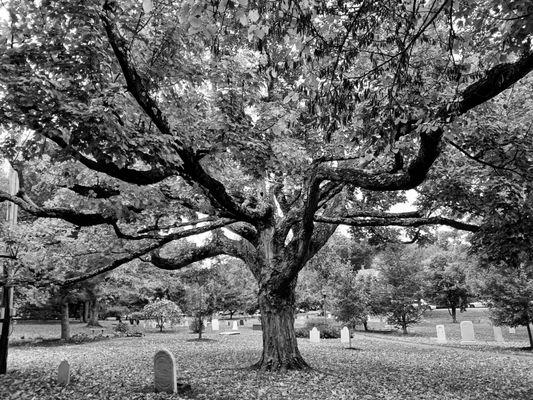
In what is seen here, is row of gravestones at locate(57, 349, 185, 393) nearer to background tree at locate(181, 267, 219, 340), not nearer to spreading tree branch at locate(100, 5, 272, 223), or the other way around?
spreading tree branch at locate(100, 5, 272, 223)

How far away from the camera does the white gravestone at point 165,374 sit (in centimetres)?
830

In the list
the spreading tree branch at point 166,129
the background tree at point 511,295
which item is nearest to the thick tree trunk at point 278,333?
the spreading tree branch at point 166,129

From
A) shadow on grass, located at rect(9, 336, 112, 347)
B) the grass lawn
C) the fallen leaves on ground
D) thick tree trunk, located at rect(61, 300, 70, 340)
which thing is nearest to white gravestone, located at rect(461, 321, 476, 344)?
the grass lawn

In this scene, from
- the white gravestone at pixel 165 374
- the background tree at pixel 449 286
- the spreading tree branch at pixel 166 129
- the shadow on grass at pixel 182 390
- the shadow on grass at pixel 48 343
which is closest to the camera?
the spreading tree branch at pixel 166 129

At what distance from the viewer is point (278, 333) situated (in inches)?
427

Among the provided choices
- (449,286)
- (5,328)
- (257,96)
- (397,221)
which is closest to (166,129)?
(257,96)

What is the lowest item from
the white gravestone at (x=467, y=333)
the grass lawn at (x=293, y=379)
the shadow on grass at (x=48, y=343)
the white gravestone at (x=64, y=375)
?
the white gravestone at (x=467, y=333)

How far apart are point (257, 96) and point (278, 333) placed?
21.0ft

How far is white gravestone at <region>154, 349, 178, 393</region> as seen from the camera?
27.2 feet

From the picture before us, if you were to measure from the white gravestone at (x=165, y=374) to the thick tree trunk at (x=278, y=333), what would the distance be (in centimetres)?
303

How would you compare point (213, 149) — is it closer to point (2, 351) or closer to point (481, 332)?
point (2, 351)

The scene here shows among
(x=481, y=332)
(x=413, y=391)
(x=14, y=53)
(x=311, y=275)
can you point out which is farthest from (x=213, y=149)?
(x=311, y=275)

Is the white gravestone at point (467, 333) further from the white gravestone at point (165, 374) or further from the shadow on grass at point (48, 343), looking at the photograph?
the shadow on grass at point (48, 343)

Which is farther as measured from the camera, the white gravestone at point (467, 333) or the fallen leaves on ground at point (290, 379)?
the white gravestone at point (467, 333)
